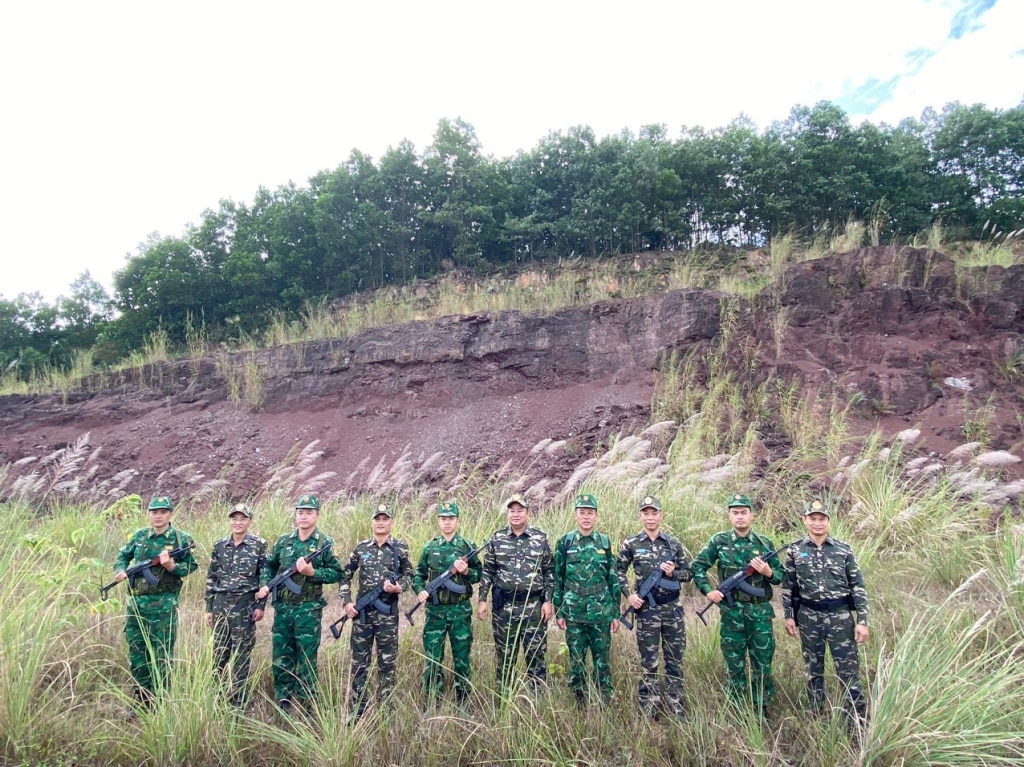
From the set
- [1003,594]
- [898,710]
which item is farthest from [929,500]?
[898,710]

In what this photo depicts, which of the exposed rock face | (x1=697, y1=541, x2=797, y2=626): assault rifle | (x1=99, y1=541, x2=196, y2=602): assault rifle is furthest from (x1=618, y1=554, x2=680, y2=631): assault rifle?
the exposed rock face

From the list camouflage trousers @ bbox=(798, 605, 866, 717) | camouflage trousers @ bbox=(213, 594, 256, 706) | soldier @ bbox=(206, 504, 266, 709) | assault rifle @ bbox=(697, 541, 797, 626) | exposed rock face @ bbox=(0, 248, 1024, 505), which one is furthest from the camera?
exposed rock face @ bbox=(0, 248, 1024, 505)

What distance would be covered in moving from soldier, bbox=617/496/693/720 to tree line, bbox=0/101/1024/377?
1687 centimetres

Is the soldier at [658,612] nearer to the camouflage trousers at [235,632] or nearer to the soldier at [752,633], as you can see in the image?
the soldier at [752,633]

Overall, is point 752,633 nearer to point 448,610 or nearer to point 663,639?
point 663,639

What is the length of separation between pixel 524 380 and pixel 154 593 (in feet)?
30.3

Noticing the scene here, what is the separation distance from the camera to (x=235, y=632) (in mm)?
4574

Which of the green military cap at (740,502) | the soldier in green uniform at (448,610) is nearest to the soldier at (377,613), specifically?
the soldier in green uniform at (448,610)

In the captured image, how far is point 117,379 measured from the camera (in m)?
16.7

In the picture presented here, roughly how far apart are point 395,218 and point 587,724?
20972mm

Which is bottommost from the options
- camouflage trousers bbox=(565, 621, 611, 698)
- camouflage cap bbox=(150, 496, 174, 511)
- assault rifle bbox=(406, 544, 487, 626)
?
camouflage trousers bbox=(565, 621, 611, 698)

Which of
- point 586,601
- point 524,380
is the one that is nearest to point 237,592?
point 586,601

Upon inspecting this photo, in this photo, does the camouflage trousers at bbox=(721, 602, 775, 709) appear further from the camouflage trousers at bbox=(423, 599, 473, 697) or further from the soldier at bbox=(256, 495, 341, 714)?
the soldier at bbox=(256, 495, 341, 714)

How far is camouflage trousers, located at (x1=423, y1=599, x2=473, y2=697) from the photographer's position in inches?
169
